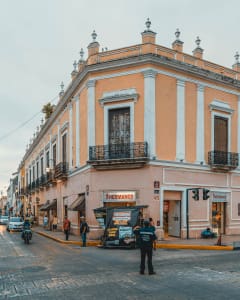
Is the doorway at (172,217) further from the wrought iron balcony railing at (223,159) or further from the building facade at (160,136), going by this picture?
the wrought iron balcony railing at (223,159)

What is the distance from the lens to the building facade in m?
21.3

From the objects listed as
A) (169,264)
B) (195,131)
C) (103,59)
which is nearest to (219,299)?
(169,264)

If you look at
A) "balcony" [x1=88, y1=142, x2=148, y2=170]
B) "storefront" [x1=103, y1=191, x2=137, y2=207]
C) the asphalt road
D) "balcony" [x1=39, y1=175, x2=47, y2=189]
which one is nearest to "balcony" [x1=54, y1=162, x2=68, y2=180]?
"balcony" [x1=88, y1=142, x2=148, y2=170]

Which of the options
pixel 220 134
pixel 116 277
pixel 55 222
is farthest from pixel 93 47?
pixel 55 222

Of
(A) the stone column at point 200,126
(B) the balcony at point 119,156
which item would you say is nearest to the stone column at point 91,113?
(B) the balcony at point 119,156

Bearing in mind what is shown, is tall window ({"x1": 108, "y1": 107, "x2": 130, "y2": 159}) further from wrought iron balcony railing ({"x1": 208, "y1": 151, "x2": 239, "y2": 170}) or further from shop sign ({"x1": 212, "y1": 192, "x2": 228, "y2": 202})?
shop sign ({"x1": 212, "y1": 192, "x2": 228, "y2": 202})

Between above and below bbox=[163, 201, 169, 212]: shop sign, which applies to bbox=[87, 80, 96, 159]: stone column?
above

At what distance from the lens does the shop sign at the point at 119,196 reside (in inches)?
840

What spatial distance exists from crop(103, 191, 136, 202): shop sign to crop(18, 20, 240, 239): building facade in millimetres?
60

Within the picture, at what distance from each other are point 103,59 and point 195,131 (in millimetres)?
7388

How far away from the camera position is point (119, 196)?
2161 centimetres

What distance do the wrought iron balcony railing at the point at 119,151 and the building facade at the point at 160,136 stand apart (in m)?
0.06

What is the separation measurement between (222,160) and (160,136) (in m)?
5.24

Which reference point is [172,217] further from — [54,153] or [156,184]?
[54,153]
